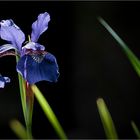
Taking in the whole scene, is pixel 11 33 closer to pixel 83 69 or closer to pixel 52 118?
pixel 52 118

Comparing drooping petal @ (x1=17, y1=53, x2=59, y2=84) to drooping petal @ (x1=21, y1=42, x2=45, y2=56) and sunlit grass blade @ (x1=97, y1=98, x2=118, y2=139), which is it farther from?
sunlit grass blade @ (x1=97, y1=98, x2=118, y2=139)

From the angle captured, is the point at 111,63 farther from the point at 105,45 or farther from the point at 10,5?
the point at 10,5

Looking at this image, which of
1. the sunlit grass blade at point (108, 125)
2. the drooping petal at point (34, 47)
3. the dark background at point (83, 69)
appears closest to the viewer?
the sunlit grass blade at point (108, 125)

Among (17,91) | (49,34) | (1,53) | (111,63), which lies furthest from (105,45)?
(1,53)

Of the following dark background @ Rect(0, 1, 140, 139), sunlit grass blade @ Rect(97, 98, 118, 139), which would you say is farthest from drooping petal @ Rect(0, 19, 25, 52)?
dark background @ Rect(0, 1, 140, 139)

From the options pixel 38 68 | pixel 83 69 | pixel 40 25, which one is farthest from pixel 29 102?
pixel 83 69

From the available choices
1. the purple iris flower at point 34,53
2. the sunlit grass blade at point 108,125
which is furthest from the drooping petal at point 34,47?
the sunlit grass blade at point 108,125

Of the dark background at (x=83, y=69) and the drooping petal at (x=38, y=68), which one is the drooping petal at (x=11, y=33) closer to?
the drooping petal at (x=38, y=68)
